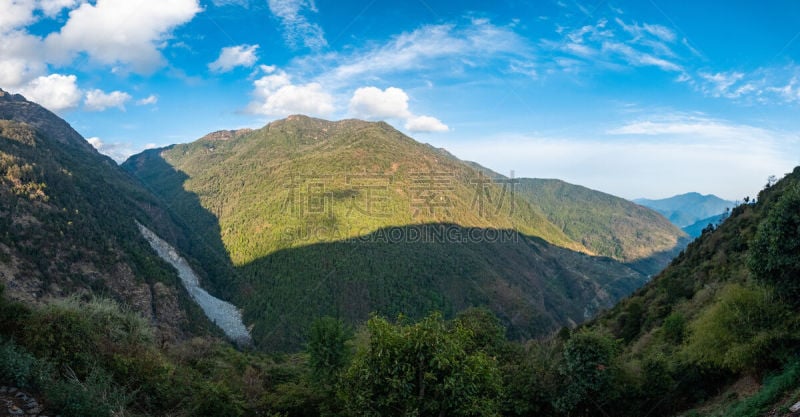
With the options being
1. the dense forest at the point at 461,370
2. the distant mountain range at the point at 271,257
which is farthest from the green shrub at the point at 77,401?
the distant mountain range at the point at 271,257

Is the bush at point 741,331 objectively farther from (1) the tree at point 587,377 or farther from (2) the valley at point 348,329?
(1) the tree at point 587,377

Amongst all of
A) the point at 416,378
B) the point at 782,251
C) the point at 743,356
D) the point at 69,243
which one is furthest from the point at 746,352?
the point at 69,243

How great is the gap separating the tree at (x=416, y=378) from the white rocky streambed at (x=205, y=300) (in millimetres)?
119168

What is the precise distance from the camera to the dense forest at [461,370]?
13.1 m

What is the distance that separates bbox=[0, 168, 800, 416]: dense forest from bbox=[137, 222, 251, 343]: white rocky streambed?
109m

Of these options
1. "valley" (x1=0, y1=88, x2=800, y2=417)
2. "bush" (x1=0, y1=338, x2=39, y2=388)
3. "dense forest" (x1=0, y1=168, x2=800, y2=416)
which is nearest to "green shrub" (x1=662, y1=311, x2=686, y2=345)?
"valley" (x1=0, y1=88, x2=800, y2=417)

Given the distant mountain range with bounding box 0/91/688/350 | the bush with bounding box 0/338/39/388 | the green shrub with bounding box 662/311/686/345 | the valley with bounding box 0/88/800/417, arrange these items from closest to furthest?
the bush with bounding box 0/338/39/388 < the valley with bounding box 0/88/800/417 < the green shrub with bounding box 662/311/686/345 < the distant mountain range with bounding box 0/91/688/350

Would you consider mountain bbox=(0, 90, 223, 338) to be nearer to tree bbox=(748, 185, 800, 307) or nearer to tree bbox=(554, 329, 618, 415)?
tree bbox=(554, 329, 618, 415)

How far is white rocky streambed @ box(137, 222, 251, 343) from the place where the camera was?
126 metres

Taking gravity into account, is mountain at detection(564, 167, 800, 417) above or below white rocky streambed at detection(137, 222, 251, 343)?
above

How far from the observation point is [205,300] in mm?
137500

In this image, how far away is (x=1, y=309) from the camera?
642 inches

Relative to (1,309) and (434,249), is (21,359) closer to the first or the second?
(1,309)

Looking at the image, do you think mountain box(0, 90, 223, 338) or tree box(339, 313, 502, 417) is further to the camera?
mountain box(0, 90, 223, 338)
